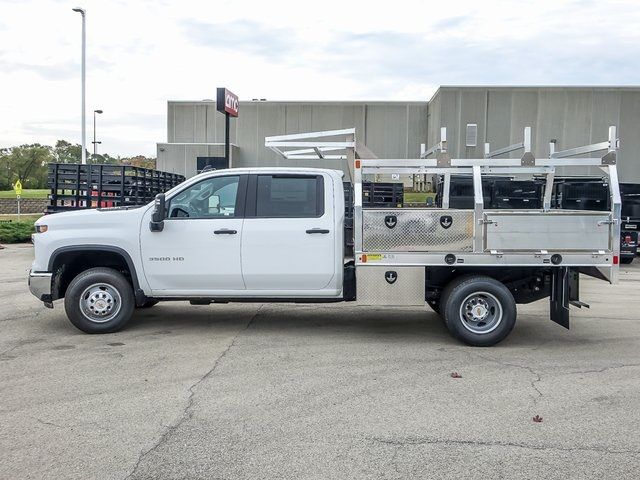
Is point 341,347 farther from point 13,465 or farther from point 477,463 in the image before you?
point 13,465

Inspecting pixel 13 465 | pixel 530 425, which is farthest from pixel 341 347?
pixel 13 465

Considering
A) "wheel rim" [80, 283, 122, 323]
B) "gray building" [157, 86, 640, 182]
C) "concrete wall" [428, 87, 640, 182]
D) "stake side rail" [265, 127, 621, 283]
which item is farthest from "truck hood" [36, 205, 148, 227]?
"concrete wall" [428, 87, 640, 182]

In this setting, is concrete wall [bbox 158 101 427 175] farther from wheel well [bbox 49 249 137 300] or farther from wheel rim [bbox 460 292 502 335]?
wheel rim [bbox 460 292 502 335]

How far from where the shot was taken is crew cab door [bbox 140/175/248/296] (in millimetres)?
7828

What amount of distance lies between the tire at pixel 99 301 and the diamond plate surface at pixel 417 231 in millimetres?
2964

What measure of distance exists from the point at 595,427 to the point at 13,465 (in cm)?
407

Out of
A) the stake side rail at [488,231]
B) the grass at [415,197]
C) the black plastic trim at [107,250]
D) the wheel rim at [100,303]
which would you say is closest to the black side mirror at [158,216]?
the black plastic trim at [107,250]

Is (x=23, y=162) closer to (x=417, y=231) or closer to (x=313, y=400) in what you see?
(x=417, y=231)

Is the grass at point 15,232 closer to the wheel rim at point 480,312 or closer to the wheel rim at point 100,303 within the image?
the wheel rim at point 100,303

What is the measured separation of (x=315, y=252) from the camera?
779 cm

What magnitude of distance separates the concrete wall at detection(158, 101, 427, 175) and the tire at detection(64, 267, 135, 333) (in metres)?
30.3

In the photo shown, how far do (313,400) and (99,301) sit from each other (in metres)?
3.59

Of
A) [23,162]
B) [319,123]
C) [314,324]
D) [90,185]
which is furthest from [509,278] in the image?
[23,162]

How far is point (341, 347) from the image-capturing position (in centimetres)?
754
